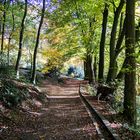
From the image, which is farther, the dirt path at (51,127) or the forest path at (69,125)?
the forest path at (69,125)

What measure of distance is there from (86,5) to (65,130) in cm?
1692

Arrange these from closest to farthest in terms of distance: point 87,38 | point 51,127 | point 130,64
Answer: point 51,127
point 130,64
point 87,38

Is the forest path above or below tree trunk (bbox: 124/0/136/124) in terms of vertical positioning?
below

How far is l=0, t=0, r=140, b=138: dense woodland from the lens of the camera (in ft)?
39.5

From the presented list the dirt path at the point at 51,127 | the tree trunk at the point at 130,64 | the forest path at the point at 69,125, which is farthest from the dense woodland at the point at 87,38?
the forest path at the point at 69,125

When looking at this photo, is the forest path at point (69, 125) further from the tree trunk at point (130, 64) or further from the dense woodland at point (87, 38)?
A: the dense woodland at point (87, 38)

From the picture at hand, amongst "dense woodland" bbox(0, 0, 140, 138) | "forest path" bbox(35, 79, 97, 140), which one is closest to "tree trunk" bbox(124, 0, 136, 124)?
"dense woodland" bbox(0, 0, 140, 138)

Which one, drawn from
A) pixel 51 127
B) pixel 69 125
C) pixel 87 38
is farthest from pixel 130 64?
pixel 87 38

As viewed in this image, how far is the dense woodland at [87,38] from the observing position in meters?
12.0

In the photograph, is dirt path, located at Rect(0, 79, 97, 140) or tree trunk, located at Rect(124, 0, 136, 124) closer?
dirt path, located at Rect(0, 79, 97, 140)

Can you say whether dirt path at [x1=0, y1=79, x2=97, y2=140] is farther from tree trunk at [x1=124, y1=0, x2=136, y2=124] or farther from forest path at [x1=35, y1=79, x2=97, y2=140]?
tree trunk at [x1=124, y1=0, x2=136, y2=124]

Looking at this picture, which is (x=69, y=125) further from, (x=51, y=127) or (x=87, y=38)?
(x=87, y=38)

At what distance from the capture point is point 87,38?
89.4ft

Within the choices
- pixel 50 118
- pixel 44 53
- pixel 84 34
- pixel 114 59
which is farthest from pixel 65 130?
pixel 44 53
